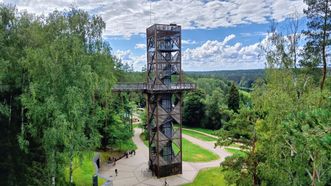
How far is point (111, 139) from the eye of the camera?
30984 mm

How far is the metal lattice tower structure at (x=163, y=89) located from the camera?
23.7 meters

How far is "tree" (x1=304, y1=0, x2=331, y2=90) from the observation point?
13.0 meters

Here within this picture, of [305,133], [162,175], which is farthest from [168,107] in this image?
[305,133]

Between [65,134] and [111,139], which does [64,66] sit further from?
[111,139]

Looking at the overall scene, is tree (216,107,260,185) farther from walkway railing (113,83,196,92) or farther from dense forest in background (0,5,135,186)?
walkway railing (113,83,196,92)

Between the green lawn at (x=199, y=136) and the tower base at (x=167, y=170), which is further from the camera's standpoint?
the green lawn at (x=199, y=136)

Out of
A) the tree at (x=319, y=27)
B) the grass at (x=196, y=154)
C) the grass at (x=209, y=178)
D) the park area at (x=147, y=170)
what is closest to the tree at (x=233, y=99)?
the park area at (x=147, y=170)

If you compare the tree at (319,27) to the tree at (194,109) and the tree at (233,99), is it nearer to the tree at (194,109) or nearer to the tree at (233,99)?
the tree at (233,99)

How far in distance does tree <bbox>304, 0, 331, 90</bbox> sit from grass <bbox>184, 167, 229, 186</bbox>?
1336 centimetres

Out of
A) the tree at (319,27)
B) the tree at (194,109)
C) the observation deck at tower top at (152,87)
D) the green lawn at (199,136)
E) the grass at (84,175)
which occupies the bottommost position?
the green lawn at (199,136)

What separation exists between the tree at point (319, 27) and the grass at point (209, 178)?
1336cm

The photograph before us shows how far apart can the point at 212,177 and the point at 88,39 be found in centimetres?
1633

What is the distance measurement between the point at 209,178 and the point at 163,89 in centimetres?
925

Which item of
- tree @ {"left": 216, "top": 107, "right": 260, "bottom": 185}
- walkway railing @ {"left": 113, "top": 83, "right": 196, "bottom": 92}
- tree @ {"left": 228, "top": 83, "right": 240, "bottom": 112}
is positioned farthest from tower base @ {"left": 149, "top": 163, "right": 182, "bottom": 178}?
tree @ {"left": 228, "top": 83, "right": 240, "bottom": 112}
